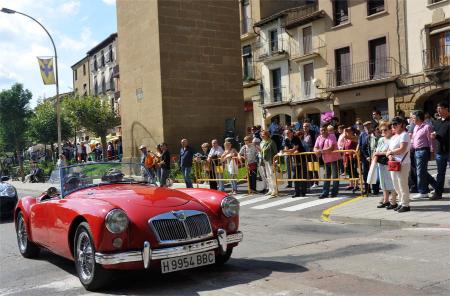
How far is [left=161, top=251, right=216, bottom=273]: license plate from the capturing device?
5.13m

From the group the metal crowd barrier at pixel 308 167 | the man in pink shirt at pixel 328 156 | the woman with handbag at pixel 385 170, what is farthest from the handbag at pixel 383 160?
the man in pink shirt at pixel 328 156

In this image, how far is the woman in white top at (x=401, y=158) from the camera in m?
9.28

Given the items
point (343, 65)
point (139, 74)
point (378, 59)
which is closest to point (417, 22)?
point (378, 59)

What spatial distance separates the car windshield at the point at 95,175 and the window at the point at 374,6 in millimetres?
27358

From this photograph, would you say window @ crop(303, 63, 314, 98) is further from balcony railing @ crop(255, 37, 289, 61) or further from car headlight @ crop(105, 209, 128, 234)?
car headlight @ crop(105, 209, 128, 234)

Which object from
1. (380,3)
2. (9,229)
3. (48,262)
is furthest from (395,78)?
(48,262)

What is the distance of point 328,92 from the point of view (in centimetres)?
3466

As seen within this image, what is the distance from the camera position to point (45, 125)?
44406 millimetres

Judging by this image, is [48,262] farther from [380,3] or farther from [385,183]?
[380,3]

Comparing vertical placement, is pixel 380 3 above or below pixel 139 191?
above

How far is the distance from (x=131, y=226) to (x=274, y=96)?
115 feet

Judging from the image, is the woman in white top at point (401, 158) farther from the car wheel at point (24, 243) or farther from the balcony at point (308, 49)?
the balcony at point (308, 49)

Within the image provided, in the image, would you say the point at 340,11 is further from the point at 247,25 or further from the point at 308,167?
the point at 308,167

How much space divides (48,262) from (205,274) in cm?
259
